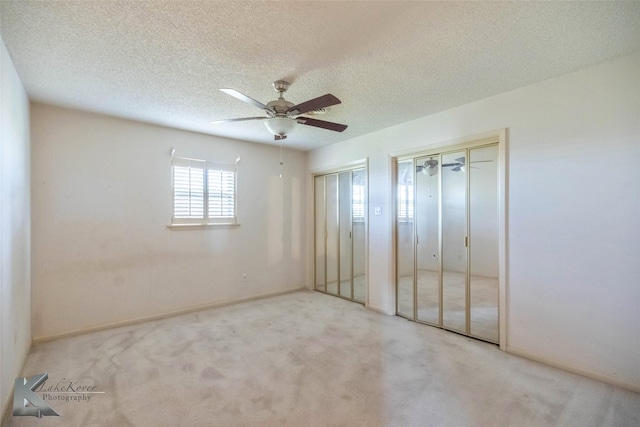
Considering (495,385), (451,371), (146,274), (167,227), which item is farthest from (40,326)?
(495,385)

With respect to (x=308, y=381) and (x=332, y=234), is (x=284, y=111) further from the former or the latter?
(x=332, y=234)

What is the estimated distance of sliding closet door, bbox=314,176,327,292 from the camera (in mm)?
5234

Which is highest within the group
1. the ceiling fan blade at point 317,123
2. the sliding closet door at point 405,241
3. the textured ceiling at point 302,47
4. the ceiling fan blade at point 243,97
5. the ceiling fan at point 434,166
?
the textured ceiling at point 302,47

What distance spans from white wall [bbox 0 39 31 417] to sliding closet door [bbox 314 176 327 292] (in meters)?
3.77

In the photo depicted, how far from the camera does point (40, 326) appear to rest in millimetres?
3094

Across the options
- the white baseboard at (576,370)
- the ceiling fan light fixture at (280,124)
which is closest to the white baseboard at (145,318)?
the ceiling fan light fixture at (280,124)

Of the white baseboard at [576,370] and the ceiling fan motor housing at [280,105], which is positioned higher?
the ceiling fan motor housing at [280,105]

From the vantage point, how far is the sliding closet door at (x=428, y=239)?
3557 millimetres

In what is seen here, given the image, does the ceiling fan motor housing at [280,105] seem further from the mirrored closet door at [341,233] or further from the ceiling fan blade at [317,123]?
the mirrored closet door at [341,233]

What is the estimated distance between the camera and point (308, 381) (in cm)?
233

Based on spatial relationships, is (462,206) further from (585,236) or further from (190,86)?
(190,86)

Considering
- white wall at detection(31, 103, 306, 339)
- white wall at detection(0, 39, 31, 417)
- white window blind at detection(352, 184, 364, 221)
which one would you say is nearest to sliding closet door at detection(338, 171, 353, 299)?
white window blind at detection(352, 184, 364, 221)

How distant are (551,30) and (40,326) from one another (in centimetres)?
527

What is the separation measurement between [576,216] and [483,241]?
864 millimetres
